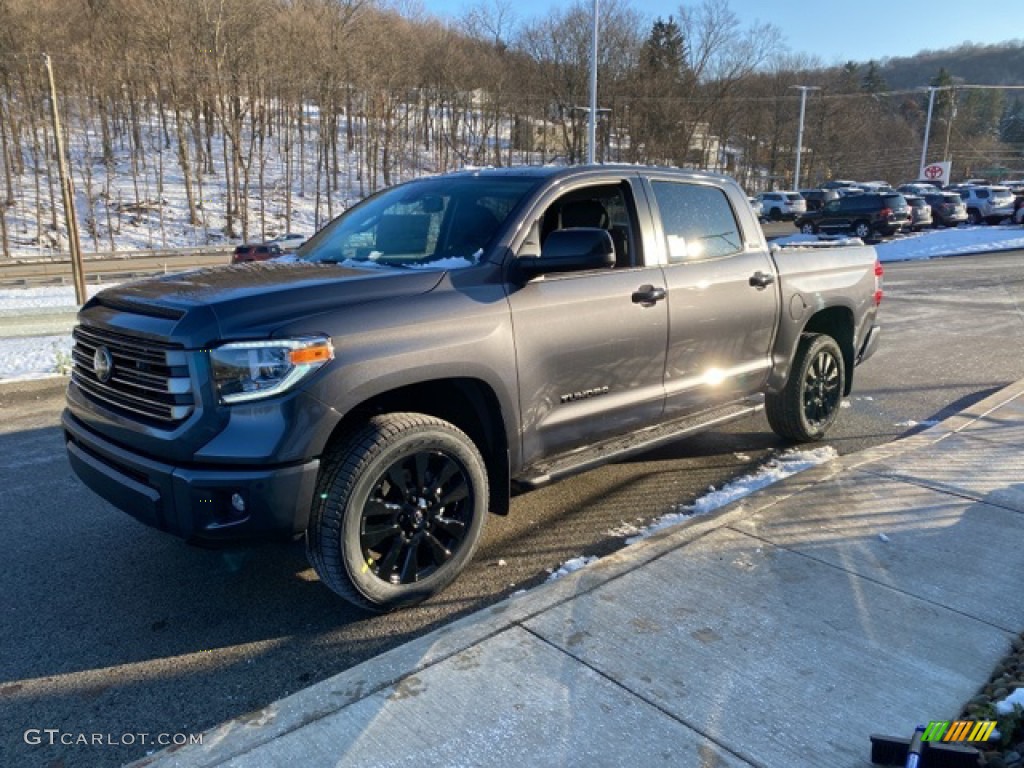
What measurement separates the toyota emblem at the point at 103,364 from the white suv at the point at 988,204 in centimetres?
4279

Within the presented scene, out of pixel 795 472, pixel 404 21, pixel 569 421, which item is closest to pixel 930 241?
pixel 795 472

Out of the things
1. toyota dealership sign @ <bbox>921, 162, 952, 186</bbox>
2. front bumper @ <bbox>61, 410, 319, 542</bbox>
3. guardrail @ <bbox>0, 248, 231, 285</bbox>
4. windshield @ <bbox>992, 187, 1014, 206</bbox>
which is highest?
toyota dealership sign @ <bbox>921, 162, 952, 186</bbox>

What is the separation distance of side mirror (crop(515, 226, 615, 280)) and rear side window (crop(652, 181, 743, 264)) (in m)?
0.94

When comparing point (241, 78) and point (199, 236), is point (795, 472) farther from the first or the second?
point (241, 78)

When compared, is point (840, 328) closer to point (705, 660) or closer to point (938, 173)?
point (705, 660)

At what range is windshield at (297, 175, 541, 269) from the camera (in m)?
3.85

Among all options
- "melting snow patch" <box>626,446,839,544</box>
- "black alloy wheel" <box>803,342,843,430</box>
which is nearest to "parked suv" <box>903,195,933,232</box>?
"black alloy wheel" <box>803,342,843,430</box>

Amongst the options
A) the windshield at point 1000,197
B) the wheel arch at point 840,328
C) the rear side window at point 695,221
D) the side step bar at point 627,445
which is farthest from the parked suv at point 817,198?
the side step bar at point 627,445

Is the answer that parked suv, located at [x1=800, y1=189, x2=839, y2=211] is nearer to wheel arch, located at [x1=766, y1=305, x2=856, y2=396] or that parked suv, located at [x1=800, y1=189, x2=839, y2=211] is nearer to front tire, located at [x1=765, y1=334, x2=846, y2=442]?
wheel arch, located at [x1=766, y1=305, x2=856, y2=396]

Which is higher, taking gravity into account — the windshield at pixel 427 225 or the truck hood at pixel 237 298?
the windshield at pixel 427 225

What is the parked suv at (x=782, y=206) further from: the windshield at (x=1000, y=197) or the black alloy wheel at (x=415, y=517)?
the black alloy wheel at (x=415, y=517)

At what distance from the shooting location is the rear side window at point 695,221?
451 cm

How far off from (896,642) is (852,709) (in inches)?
21.8

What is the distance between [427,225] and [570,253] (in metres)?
0.92
